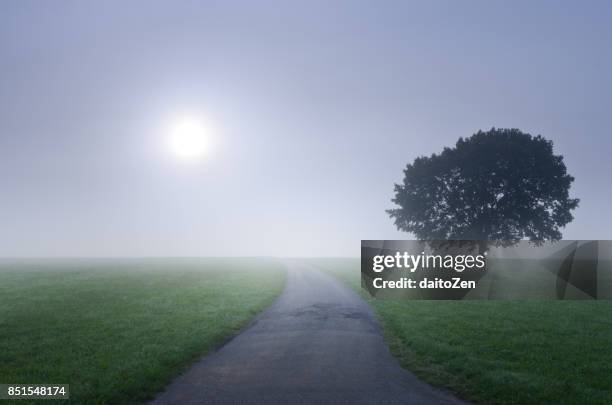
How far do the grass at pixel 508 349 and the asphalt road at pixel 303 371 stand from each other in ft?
3.44

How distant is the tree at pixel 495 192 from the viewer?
135ft

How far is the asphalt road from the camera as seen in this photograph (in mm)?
9242

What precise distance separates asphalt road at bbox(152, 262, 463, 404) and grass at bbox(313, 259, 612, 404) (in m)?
1.05

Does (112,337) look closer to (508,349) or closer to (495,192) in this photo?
(508,349)

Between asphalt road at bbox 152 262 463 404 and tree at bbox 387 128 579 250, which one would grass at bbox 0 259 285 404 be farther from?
tree at bbox 387 128 579 250

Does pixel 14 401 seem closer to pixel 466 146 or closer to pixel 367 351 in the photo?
pixel 367 351

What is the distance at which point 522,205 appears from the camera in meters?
41.1

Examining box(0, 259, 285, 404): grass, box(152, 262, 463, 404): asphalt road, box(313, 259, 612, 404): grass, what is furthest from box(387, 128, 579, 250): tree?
box(152, 262, 463, 404): asphalt road

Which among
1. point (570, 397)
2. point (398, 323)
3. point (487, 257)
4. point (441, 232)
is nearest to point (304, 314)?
point (398, 323)

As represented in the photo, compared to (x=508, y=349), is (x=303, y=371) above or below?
above

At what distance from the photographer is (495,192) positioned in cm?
4250

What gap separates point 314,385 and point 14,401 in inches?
310

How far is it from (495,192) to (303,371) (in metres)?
39.1

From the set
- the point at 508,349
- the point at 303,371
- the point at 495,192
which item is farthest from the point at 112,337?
the point at 495,192
